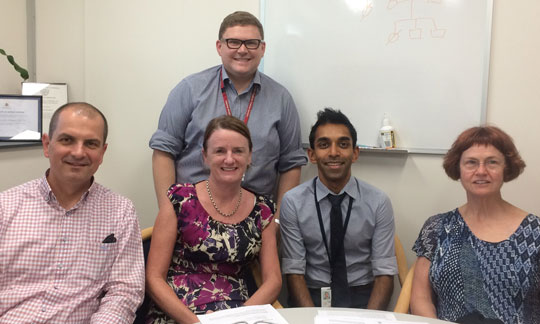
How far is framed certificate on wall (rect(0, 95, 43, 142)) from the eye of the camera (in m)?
2.87

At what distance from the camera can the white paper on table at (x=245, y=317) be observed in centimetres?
145

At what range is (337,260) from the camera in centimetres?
229

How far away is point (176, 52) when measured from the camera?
3062 mm

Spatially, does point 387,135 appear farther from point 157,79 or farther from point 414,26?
point 157,79

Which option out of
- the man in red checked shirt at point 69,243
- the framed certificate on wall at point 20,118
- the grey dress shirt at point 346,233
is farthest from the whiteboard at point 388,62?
the framed certificate on wall at point 20,118

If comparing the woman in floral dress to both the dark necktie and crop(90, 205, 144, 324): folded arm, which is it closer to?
crop(90, 205, 144, 324): folded arm

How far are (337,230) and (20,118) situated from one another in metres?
2.07

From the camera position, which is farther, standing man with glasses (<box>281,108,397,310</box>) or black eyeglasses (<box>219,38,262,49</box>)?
black eyeglasses (<box>219,38,262,49</box>)

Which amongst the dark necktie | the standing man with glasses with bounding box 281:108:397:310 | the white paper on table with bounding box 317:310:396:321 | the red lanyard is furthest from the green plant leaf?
the white paper on table with bounding box 317:310:396:321

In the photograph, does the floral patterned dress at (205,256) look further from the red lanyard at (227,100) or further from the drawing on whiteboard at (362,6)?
the drawing on whiteboard at (362,6)

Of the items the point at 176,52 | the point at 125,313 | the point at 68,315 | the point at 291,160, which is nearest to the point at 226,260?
the point at 125,313

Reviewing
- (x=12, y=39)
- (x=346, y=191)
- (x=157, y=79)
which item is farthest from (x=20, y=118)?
(x=346, y=191)

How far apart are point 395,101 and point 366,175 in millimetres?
456

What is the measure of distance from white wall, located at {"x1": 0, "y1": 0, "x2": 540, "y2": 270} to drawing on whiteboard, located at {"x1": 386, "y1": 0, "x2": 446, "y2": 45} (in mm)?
287
